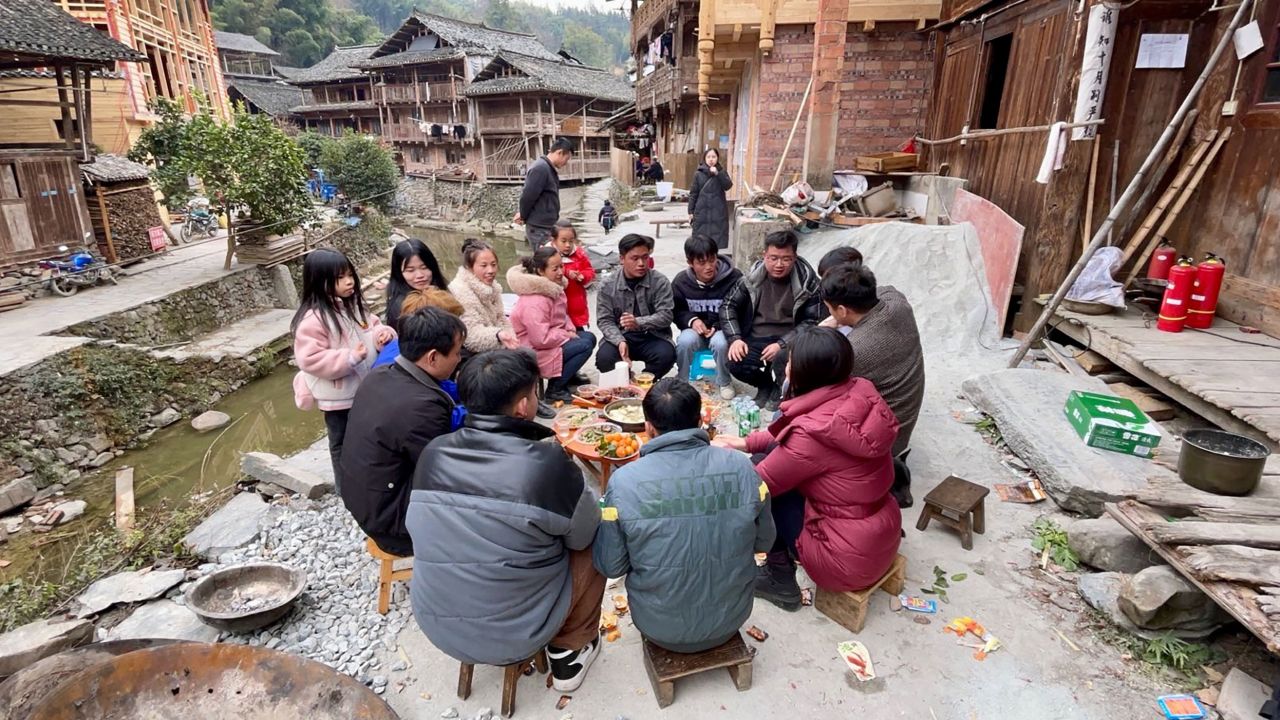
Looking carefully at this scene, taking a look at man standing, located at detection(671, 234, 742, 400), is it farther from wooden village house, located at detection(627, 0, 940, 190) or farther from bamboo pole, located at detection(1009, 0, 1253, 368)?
wooden village house, located at detection(627, 0, 940, 190)

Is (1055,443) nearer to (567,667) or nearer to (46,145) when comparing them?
(567,667)

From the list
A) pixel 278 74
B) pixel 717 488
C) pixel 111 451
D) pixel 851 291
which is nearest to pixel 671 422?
pixel 717 488

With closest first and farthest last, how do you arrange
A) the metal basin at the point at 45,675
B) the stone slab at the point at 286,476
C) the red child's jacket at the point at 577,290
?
the metal basin at the point at 45,675
the stone slab at the point at 286,476
the red child's jacket at the point at 577,290

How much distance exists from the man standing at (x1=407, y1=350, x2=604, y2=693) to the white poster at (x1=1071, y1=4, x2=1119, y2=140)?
233 inches

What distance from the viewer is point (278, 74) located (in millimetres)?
39094

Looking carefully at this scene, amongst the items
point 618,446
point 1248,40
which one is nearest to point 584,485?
point 618,446

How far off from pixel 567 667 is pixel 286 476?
10.7 feet

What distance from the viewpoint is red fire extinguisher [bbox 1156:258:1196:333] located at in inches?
198

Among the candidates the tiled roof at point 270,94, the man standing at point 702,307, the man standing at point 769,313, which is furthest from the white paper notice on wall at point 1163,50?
the tiled roof at point 270,94

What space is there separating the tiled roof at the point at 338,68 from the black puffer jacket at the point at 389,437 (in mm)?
37785

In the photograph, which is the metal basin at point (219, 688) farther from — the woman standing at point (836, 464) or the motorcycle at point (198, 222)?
the motorcycle at point (198, 222)

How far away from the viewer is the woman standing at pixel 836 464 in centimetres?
268

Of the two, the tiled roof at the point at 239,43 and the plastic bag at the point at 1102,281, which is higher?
the tiled roof at the point at 239,43

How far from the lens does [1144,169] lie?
16.9 feet
